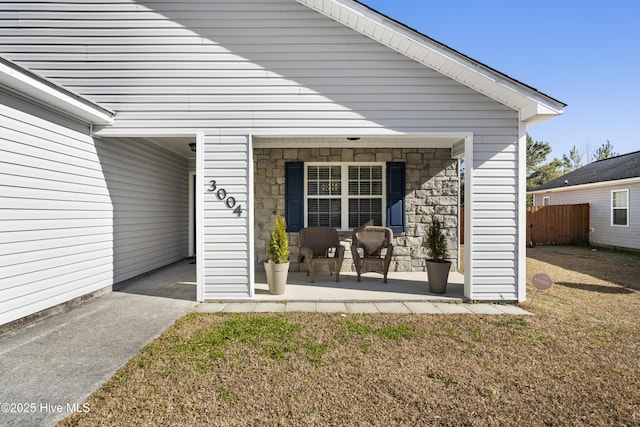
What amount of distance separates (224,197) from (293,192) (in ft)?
7.14

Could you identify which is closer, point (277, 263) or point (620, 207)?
point (277, 263)

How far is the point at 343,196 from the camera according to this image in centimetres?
659

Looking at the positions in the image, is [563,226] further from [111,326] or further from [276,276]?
[111,326]

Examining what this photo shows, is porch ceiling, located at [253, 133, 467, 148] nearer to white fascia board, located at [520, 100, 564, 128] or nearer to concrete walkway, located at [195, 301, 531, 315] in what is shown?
white fascia board, located at [520, 100, 564, 128]

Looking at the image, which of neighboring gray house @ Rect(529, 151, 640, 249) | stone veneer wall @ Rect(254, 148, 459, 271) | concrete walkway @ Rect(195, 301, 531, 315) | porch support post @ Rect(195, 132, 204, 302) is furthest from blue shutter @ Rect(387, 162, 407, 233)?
neighboring gray house @ Rect(529, 151, 640, 249)

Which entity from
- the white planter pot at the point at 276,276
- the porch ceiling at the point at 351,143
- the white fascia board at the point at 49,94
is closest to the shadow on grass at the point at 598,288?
the porch ceiling at the point at 351,143

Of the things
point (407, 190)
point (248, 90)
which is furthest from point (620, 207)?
point (248, 90)

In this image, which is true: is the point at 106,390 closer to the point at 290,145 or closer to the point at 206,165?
the point at 206,165

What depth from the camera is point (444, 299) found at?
14.9ft

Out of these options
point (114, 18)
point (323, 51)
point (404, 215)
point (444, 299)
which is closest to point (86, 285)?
point (114, 18)

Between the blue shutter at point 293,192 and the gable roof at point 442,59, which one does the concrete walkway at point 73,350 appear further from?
the gable roof at point 442,59

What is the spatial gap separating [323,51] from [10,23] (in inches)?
178

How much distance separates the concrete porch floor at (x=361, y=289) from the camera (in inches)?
180

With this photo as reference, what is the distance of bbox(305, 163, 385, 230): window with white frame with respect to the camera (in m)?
6.59
